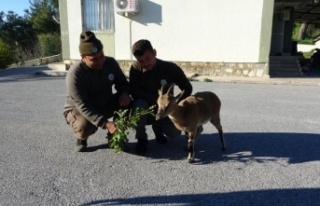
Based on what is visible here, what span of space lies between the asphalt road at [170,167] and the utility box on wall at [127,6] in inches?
281

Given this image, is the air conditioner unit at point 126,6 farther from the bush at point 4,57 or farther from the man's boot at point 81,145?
the man's boot at point 81,145

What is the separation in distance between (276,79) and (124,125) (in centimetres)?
893

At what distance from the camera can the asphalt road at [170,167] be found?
3174mm

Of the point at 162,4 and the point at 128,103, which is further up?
the point at 162,4

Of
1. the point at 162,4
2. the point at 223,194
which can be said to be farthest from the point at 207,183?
the point at 162,4

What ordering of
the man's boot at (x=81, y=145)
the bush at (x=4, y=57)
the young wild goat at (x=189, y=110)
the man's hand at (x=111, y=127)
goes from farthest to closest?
the bush at (x=4, y=57) < the man's boot at (x=81, y=145) < the man's hand at (x=111, y=127) < the young wild goat at (x=189, y=110)

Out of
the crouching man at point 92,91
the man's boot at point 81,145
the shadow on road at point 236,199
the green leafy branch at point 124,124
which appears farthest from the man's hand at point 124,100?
the shadow on road at point 236,199

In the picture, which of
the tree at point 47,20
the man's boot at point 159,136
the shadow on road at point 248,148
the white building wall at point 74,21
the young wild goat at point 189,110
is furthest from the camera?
the tree at point 47,20

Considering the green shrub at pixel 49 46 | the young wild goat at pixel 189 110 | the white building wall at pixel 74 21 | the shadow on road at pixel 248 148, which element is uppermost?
the white building wall at pixel 74 21

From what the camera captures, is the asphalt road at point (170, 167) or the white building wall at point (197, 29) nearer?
the asphalt road at point (170, 167)

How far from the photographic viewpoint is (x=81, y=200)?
3.10 m

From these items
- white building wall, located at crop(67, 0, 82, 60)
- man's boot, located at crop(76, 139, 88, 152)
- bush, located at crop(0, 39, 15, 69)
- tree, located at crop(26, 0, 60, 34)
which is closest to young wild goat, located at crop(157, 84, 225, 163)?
man's boot, located at crop(76, 139, 88, 152)

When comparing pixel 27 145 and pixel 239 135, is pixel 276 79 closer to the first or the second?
pixel 239 135

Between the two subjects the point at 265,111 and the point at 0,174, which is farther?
the point at 265,111
